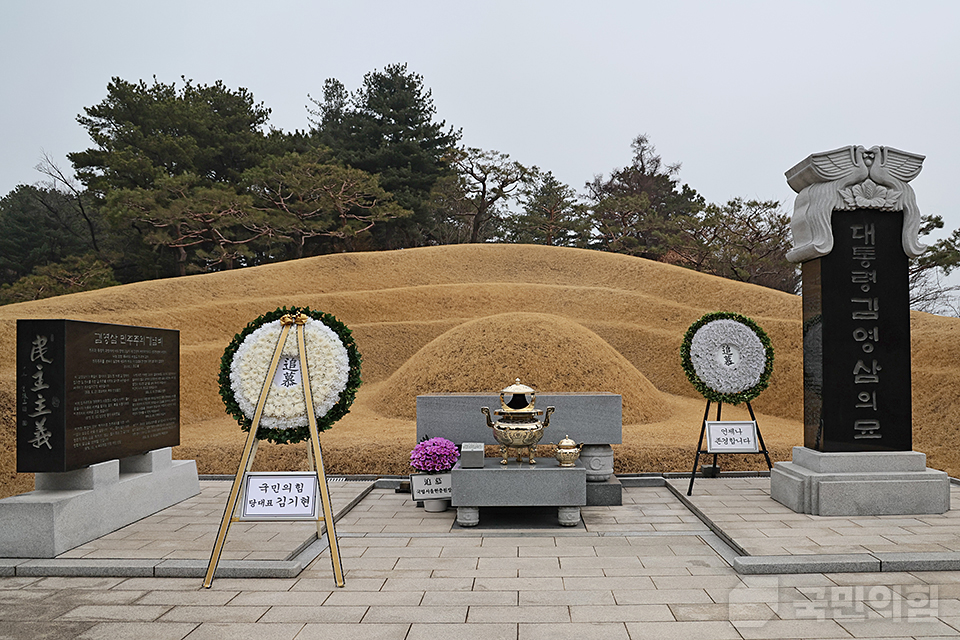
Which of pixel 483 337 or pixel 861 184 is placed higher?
pixel 861 184

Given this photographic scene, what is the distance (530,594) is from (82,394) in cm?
375

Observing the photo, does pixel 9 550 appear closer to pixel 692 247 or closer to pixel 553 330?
pixel 553 330

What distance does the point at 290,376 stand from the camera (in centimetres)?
469

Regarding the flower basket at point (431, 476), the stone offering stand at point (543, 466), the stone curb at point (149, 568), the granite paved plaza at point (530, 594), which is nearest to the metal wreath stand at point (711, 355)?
the stone offering stand at point (543, 466)

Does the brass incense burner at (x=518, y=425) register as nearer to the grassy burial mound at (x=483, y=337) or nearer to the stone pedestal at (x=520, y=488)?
the stone pedestal at (x=520, y=488)

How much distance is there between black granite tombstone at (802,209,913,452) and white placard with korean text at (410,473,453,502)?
349 cm

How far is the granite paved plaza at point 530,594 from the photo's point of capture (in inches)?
138

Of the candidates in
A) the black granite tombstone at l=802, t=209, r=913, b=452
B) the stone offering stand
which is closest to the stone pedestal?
the stone offering stand

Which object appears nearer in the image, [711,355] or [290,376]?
[290,376]

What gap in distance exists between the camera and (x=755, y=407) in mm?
13070

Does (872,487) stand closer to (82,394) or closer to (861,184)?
(861,184)

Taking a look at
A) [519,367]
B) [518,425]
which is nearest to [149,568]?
[518,425]

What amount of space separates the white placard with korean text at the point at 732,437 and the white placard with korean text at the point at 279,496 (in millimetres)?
4131

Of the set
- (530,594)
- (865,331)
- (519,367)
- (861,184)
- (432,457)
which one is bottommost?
(530,594)
